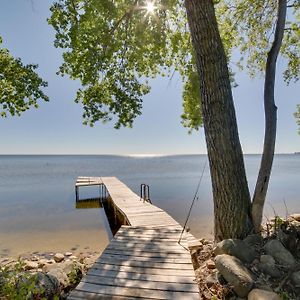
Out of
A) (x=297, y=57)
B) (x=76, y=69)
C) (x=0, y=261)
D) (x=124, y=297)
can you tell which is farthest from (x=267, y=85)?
(x=0, y=261)

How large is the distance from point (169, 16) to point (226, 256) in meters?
6.40

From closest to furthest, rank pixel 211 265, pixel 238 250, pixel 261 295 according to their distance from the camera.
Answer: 1. pixel 261 295
2. pixel 238 250
3. pixel 211 265

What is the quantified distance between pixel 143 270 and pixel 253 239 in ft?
5.49

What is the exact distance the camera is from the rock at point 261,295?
9.38ft

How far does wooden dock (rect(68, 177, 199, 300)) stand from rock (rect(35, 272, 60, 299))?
66 centimetres

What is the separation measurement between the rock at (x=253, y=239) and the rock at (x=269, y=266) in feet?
1.25

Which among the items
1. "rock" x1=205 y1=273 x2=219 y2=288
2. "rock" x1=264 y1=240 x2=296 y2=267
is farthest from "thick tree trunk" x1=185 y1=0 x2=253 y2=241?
"rock" x1=205 y1=273 x2=219 y2=288

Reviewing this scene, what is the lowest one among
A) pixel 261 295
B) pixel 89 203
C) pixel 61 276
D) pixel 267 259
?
pixel 89 203

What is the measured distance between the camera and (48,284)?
397 centimetres

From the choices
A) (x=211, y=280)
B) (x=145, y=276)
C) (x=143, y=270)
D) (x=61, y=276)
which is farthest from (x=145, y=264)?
(x=61, y=276)

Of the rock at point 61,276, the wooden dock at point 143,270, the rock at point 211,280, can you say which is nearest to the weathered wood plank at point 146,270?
the wooden dock at point 143,270

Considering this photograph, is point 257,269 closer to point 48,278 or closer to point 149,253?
point 149,253

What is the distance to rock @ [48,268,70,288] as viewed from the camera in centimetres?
454

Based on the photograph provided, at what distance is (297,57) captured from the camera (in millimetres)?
6953
